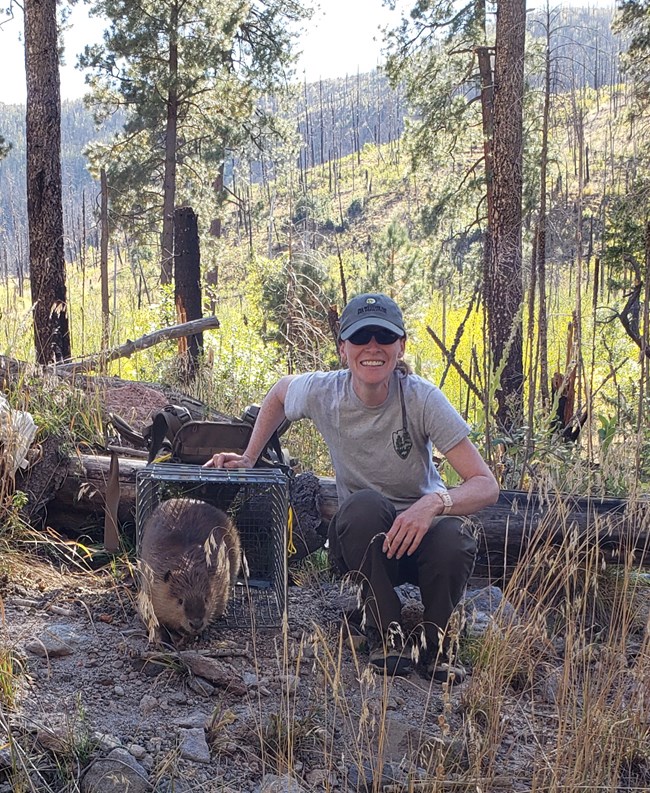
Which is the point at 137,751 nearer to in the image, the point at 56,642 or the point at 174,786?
the point at 174,786

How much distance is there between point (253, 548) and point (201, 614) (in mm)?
834

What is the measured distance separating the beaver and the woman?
30 cm

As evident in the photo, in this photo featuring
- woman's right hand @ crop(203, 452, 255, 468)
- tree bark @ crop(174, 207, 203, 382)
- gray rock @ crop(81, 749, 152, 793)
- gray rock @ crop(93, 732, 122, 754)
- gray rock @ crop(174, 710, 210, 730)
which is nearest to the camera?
gray rock @ crop(81, 749, 152, 793)

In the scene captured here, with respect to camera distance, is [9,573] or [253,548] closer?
[9,573]

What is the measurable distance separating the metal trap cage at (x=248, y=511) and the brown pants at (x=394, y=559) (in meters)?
0.30

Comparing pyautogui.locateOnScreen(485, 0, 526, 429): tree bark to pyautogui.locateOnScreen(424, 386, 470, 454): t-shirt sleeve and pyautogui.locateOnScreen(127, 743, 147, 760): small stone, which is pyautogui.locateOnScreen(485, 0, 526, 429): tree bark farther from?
pyautogui.locateOnScreen(127, 743, 147, 760): small stone

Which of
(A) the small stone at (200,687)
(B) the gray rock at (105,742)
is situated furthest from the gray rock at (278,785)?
(A) the small stone at (200,687)

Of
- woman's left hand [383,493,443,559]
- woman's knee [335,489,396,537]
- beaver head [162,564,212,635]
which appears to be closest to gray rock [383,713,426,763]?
woman's left hand [383,493,443,559]

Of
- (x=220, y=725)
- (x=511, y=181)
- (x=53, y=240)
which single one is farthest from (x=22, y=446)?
(x=511, y=181)

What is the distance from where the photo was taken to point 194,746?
2740 millimetres

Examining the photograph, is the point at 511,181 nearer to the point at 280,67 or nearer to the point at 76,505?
the point at 76,505

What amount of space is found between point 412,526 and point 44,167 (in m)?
7.79

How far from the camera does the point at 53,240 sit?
9.58m

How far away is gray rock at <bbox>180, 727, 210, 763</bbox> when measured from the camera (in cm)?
269
